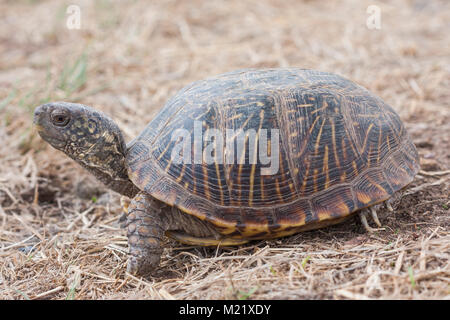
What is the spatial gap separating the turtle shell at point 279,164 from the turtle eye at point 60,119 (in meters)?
0.54

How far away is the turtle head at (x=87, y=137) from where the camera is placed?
3115mm

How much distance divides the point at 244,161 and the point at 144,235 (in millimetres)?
839

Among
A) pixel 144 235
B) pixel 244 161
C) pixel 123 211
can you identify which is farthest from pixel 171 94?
pixel 144 235

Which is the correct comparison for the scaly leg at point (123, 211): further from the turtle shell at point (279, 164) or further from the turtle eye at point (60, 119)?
the turtle eye at point (60, 119)

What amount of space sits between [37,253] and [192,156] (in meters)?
1.44

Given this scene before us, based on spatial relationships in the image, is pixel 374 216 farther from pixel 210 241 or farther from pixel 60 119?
pixel 60 119

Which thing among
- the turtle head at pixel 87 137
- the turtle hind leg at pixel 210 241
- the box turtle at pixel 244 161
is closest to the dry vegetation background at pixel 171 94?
the turtle hind leg at pixel 210 241

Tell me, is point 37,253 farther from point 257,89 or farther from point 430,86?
point 430,86

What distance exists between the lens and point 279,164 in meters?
3.04

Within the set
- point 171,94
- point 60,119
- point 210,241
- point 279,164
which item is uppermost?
point 60,119

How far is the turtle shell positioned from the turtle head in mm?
165

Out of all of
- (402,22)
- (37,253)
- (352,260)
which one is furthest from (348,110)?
(402,22)

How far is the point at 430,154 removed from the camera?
418 cm
